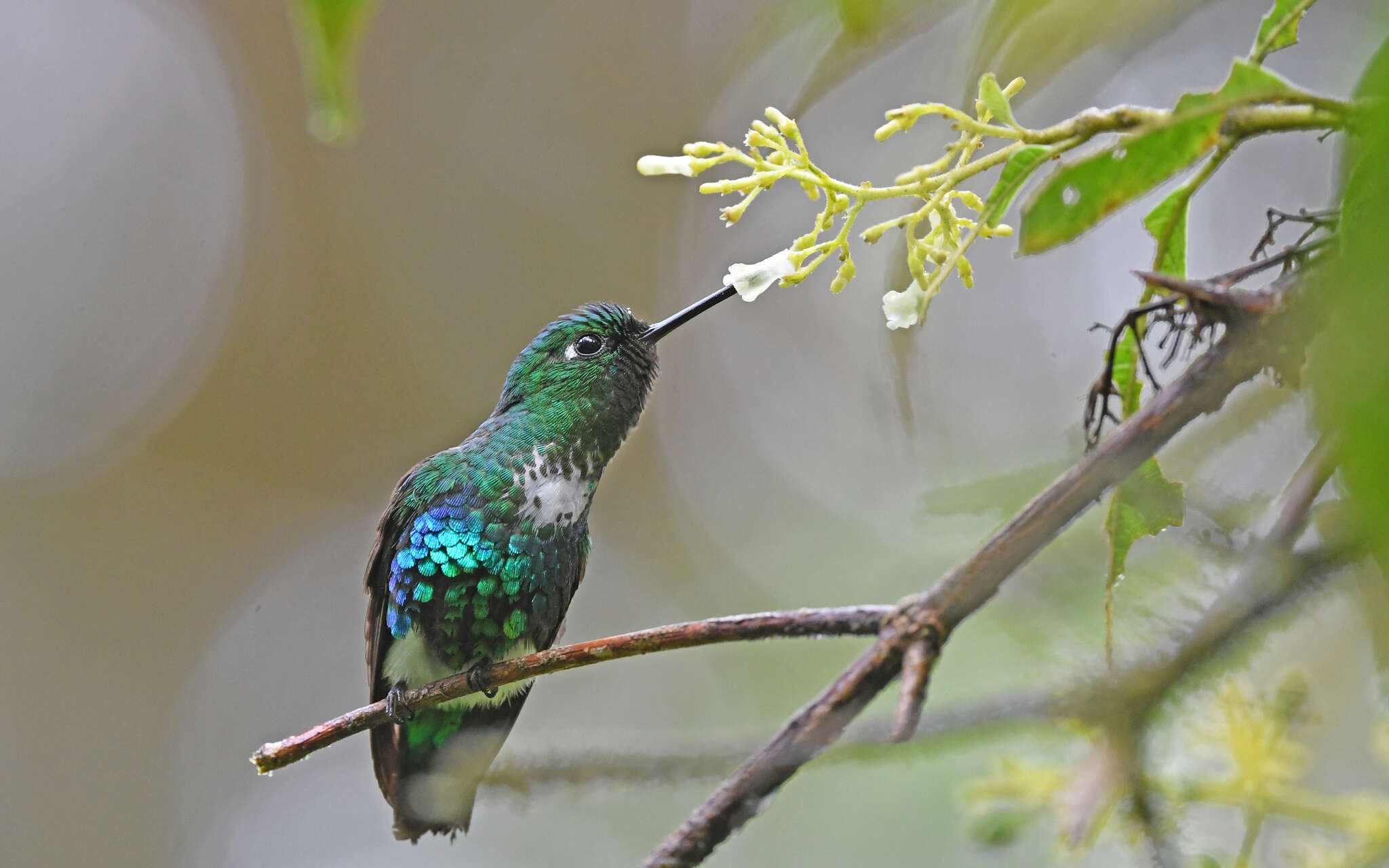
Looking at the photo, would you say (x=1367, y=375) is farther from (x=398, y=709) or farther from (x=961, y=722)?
(x=398, y=709)

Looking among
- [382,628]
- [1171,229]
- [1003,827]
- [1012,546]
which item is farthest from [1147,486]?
[382,628]

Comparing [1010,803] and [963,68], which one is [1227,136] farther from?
[1010,803]

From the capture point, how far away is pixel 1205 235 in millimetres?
2883

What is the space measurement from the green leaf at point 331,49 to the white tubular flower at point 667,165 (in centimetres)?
77

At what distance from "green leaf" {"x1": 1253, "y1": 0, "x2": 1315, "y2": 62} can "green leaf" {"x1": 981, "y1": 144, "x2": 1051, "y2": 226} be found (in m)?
0.23

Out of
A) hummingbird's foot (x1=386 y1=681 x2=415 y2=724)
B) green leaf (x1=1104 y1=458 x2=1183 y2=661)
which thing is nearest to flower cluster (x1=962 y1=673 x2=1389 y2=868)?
green leaf (x1=1104 y1=458 x2=1183 y2=661)

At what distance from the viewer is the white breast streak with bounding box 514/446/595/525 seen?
Result: 2740mm

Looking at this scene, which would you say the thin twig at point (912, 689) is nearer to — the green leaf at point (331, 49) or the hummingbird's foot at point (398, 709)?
the green leaf at point (331, 49)

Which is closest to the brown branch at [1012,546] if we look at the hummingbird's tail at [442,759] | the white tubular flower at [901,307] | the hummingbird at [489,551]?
the white tubular flower at [901,307]

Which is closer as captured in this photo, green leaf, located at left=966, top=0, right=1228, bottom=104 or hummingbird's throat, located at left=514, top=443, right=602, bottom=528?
green leaf, located at left=966, top=0, right=1228, bottom=104

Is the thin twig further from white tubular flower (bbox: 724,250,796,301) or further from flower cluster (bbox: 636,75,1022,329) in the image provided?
white tubular flower (bbox: 724,250,796,301)

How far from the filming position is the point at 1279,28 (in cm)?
105

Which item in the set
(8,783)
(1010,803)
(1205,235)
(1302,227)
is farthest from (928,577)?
(8,783)

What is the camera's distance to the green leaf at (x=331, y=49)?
Answer: 0.50m
